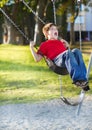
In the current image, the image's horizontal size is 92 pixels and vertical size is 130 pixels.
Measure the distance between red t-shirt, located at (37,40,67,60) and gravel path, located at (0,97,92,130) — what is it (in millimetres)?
2540

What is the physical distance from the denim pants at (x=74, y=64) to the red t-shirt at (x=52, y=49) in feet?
0.57

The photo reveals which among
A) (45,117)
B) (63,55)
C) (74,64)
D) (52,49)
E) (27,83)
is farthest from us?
(27,83)

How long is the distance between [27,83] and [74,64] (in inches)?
342

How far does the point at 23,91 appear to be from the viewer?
13.6 metres

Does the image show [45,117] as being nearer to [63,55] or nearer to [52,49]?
[52,49]

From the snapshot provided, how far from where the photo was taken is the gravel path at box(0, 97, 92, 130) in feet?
30.6

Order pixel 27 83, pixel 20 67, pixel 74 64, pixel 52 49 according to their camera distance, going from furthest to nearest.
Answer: pixel 20 67
pixel 27 83
pixel 52 49
pixel 74 64

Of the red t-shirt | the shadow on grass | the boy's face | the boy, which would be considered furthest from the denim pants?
the shadow on grass

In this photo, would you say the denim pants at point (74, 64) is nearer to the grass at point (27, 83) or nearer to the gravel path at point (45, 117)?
the gravel path at point (45, 117)

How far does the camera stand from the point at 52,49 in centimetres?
697

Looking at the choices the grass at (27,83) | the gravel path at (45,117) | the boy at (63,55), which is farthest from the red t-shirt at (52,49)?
the grass at (27,83)

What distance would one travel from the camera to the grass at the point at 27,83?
12.8 meters

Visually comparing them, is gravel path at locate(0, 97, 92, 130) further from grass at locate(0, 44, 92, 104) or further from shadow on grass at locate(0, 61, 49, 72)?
shadow on grass at locate(0, 61, 49, 72)

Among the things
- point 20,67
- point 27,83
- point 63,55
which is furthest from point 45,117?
point 20,67
